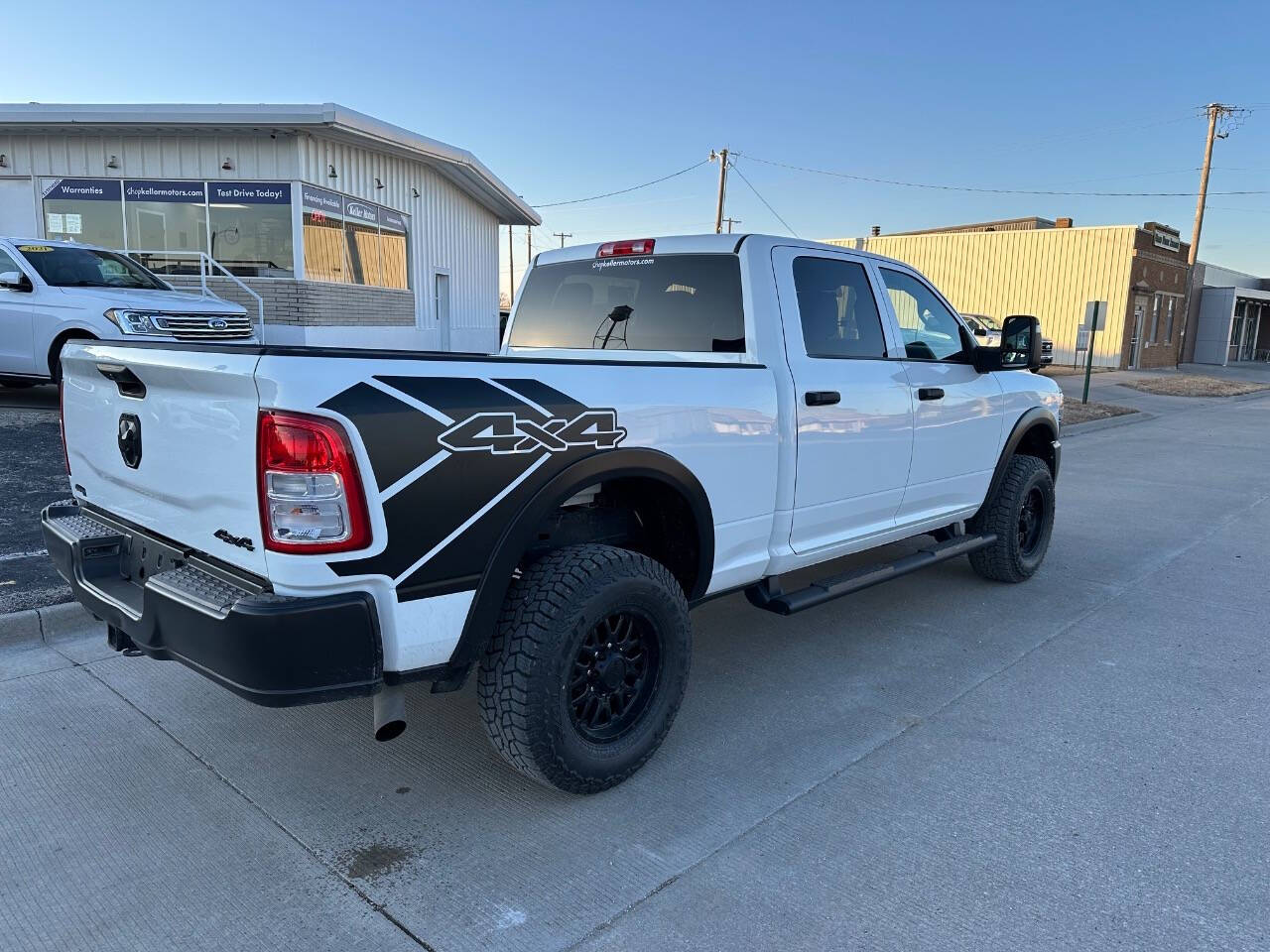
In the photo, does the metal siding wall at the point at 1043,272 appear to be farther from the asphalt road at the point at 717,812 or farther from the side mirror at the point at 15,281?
the asphalt road at the point at 717,812

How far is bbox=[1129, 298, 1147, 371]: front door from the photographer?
3225cm

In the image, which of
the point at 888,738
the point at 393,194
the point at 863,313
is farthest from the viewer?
the point at 393,194

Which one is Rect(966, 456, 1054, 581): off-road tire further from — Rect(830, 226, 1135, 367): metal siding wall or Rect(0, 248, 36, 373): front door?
Rect(830, 226, 1135, 367): metal siding wall

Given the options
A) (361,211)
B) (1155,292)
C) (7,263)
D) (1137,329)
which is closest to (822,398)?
(7,263)

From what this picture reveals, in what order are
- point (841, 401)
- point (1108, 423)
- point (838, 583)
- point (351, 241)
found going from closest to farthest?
point (841, 401)
point (838, 583)
point (1108, 423)
point (351, 241)

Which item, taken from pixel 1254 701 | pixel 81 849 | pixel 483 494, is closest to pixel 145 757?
pixel 81 849

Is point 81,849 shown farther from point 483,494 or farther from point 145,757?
point 483,494

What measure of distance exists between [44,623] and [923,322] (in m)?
4.75

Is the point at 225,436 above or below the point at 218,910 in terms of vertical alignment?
above

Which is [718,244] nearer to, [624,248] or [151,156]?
[624,248]

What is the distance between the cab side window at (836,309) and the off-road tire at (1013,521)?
1.63 metres

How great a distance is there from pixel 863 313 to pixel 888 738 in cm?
204

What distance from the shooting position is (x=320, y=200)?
52.4 ft

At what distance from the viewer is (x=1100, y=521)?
777 centimetres
